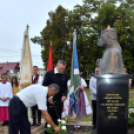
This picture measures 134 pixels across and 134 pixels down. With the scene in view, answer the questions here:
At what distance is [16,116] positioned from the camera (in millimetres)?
3580

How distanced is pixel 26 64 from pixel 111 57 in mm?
2838

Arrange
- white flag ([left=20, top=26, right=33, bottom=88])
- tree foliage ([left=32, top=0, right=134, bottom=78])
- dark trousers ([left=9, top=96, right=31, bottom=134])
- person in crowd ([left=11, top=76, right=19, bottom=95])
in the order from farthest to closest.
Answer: tree foliage ([left=32, top=0, right=134, bottom=78])
person in crowd ([left=11, top=76, right=19, bottom=95])
white flag ([left=20, top=26, right=33, bottom=88])
dark trousers ([left=9, top=96, right=31, bottom=134])

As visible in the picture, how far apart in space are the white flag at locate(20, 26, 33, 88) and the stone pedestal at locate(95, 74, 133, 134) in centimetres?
250

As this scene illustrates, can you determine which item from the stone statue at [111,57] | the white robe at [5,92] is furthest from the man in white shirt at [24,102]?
the white robe at [5,92]

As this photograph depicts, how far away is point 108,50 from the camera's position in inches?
171

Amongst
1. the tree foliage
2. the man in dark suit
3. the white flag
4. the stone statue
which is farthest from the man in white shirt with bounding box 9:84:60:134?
the tree foliage

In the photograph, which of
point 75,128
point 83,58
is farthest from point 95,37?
point 75,128

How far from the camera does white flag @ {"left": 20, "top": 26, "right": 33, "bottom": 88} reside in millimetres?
6000

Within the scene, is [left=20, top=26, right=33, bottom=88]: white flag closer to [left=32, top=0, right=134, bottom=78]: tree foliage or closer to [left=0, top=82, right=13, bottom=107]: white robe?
[left=0, top=82, right=13, bottom=107]: white robe

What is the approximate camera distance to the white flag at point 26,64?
600cm

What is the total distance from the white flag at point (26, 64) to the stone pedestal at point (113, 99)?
250cm

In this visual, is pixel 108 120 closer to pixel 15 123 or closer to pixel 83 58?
pixel 15 123

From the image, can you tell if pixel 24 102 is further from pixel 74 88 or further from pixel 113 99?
pixel 74 88

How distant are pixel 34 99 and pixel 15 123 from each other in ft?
1.85
